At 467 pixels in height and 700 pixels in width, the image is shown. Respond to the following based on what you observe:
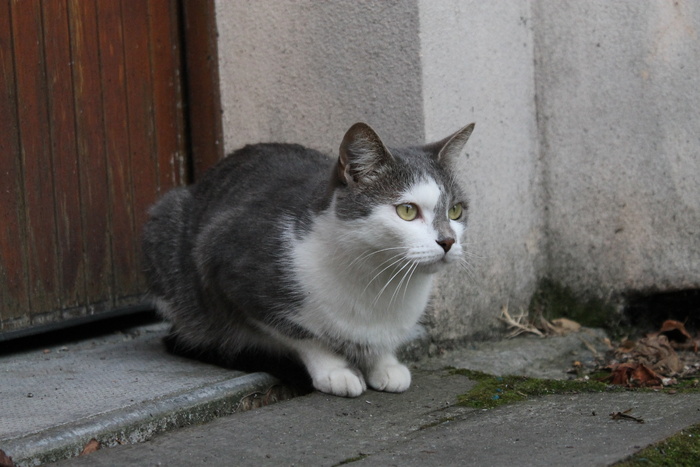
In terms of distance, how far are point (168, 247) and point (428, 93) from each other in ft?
3.92

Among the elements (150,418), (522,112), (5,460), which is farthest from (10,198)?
(522,112)

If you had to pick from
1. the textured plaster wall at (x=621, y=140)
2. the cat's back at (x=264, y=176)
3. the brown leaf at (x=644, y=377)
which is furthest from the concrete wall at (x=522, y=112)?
the brown leaf at (x=644, y=377)

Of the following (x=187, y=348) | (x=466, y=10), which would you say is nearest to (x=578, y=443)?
(x=187, y=348)

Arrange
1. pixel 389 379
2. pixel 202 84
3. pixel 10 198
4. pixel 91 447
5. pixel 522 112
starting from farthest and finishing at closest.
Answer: pixel 202 84
pixel 522 112
pixel 10 198
pixel 389 379
pixel 91 447

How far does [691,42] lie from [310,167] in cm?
171

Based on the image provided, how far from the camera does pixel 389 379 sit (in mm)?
2977

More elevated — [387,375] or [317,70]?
[317,70]

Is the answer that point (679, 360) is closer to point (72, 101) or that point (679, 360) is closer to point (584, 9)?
point (584, 9)

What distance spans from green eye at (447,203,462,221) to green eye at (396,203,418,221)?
0.61 ft

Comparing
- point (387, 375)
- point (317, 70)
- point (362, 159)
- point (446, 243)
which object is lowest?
point (387, 375)

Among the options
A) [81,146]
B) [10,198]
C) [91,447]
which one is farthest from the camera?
[81,146]

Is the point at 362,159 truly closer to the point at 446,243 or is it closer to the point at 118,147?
the point at 446,243

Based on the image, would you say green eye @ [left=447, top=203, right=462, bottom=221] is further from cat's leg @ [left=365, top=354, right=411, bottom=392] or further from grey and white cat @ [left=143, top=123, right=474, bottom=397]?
cat's leg @ [left=365, top=354, right=411, bottom=392]

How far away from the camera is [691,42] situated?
3.61 metres
